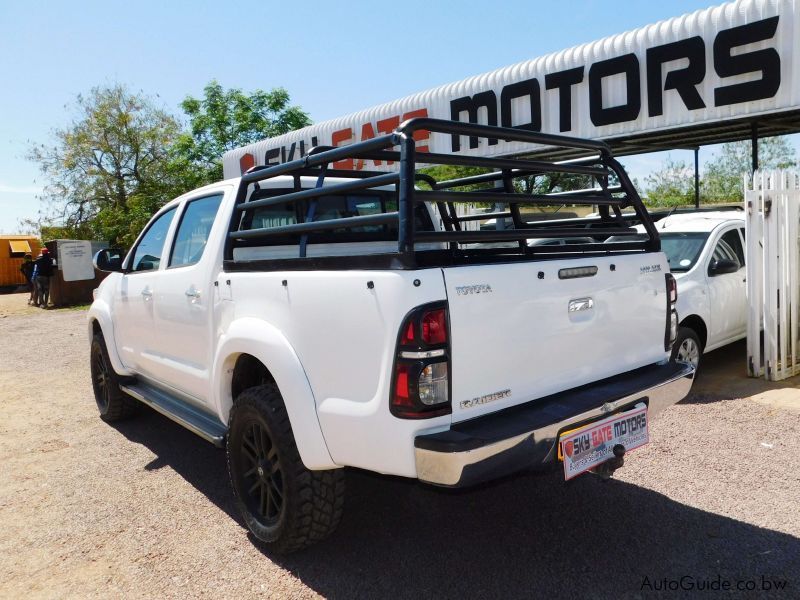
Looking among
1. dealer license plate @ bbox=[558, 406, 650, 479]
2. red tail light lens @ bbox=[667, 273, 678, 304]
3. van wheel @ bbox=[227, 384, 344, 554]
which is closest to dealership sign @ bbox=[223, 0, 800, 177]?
red tail light lens @ bbox=[667, 273, 678, 304]

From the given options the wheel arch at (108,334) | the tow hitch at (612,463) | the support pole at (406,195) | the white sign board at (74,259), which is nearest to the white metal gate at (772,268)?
the tow hitch at (612,463)

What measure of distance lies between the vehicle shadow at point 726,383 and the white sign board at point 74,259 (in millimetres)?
18505

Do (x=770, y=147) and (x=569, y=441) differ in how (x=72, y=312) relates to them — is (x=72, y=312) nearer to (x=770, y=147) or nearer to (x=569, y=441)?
(x=569, y=441)

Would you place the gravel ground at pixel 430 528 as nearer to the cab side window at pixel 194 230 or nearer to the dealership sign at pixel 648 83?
the cab side window at pixel 194 230

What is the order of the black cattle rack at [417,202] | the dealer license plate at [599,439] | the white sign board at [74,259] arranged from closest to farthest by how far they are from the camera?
the black cattle rack at [417,202], the dealer license plate at [599,439], the white sign board at [74,259]

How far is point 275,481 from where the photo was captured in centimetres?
306

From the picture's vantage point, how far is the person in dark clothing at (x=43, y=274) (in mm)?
19470

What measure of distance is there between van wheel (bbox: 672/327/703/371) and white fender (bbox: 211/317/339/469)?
4225 mm

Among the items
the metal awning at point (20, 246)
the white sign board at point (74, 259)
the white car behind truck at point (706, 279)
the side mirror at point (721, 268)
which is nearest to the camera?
the white car behind truck at point (706, 279)

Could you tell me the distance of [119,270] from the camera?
16.6 feet

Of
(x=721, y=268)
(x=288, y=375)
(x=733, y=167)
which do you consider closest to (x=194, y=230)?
(x=288, y=375)

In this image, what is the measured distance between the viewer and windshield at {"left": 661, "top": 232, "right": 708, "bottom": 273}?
250 inches

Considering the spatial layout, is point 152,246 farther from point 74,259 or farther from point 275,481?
point 74,259

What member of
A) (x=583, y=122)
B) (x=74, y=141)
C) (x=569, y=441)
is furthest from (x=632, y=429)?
(x=74, y=141)
